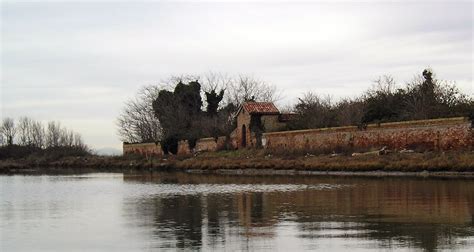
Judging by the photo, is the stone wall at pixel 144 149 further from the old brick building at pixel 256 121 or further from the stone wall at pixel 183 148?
the old brick building at pixel 256 121

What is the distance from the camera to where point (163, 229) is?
47.6 feet

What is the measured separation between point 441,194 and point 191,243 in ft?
36.4

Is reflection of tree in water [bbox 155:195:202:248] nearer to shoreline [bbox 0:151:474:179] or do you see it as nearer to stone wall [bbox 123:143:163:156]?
shoreline [bbox 0:151:474:179]

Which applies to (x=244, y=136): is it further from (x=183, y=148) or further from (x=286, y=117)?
(x=183, y=148)

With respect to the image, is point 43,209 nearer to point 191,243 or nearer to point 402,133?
point 191,243

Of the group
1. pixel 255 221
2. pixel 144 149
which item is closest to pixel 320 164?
pixel 255 221

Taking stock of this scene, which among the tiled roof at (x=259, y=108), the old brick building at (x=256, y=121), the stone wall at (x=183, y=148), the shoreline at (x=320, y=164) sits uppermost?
the tiled roof at (x=259, y=108)

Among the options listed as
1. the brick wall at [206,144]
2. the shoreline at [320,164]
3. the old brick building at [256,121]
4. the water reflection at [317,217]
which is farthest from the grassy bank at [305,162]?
the water reflection at [317,217]

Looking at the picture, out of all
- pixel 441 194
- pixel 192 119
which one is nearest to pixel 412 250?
pixel 441 194

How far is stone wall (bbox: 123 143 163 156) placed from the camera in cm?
7391

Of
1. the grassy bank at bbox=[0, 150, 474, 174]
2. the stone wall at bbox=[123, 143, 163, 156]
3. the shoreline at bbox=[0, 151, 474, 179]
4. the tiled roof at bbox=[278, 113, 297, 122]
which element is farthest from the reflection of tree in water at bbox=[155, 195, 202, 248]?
the stone wall at bbox=[123, 143, 163, 156]

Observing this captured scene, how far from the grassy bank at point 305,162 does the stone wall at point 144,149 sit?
2.10 meters

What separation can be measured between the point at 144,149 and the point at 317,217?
63.4 meters

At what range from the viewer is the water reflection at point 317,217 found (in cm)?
1204
